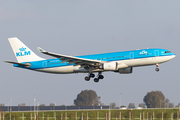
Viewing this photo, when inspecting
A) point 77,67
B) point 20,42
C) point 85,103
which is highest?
point 20,42

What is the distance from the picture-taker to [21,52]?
70.2 m

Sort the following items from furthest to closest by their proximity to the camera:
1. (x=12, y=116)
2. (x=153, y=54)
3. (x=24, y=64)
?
1. (x=24, y=64)
2. (x=12, y=116)
3. (x=153, y=54)

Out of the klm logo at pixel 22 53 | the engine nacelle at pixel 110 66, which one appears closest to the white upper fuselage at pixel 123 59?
the engine nacelle at pixel 110 66

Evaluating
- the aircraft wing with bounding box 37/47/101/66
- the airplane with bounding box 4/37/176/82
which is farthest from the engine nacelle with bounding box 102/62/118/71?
the aircraft wing with bounding box 37/47/101/66

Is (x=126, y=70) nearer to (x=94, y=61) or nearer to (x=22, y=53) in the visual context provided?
(x=94, y=61)

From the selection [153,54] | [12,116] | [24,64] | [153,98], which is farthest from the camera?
[153,98]

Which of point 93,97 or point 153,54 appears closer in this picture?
point 153,54

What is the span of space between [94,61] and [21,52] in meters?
18.6

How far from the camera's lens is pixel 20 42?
71.1 metres

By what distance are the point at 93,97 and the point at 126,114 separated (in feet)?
395

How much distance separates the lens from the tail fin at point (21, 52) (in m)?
68.7

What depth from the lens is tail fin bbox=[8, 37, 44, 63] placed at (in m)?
68.7

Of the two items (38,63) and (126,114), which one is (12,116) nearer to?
(38,63)

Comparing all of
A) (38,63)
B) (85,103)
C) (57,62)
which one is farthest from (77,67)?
(85,103)
